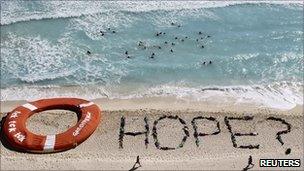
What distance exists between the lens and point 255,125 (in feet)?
106

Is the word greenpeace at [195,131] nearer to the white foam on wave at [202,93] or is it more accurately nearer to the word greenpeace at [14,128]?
the white foam on wave at [202,93]

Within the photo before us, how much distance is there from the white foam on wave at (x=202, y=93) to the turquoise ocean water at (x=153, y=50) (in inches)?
2.7

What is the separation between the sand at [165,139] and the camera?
29.1 metres

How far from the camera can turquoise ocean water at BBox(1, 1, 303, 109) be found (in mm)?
36875

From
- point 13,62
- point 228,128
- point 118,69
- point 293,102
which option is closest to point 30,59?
point 13,62

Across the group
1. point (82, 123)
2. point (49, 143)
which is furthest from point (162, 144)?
point (49, 143)

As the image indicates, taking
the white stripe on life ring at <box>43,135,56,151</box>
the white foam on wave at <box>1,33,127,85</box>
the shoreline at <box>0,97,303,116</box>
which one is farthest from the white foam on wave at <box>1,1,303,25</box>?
the white stripe on life ring at <box>43,135,56,151</box>

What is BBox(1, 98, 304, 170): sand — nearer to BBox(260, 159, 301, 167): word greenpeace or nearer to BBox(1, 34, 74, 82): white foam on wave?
BBox(260, 159, 301, 167): word greenpeace

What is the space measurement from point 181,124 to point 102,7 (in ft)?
64.2

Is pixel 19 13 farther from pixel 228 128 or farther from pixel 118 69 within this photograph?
pixel 228 128

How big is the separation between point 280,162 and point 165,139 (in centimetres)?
665

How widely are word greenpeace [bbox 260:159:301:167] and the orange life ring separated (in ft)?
33.2

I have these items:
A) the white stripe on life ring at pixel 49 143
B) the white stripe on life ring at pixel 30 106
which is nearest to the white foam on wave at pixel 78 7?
the white stripe on life ring at pixel 30 106

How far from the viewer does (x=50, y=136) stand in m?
30.4
